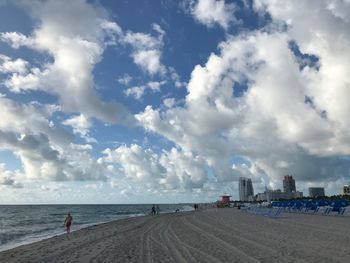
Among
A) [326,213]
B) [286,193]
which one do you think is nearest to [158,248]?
[326,213]

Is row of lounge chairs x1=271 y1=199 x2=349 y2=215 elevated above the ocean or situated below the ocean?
above

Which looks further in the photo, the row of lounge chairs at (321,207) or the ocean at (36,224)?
the row of lounge chairs at (321,207)

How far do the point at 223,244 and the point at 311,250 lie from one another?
3.62 m

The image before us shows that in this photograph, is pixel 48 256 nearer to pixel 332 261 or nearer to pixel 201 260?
pixel 201 260

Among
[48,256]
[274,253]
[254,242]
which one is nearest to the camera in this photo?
[274,253]

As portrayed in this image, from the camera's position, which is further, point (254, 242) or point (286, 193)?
point (286, 193)

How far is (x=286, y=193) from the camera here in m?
177

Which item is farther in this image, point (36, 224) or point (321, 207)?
point (36, 224)

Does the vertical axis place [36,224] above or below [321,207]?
below

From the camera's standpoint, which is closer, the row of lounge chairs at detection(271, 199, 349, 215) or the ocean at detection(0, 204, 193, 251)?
the ocean at detection(0, 204, 193, 251)

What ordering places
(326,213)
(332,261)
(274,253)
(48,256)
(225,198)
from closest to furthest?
1. (332,261)
2. (274,253)
3. (48,256)
4. (326,213)
5. (225,198)

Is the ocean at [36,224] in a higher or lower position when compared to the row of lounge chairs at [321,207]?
lower

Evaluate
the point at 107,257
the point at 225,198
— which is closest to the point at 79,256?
the point at 107,257

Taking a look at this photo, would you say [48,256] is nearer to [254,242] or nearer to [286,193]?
[254,242]
